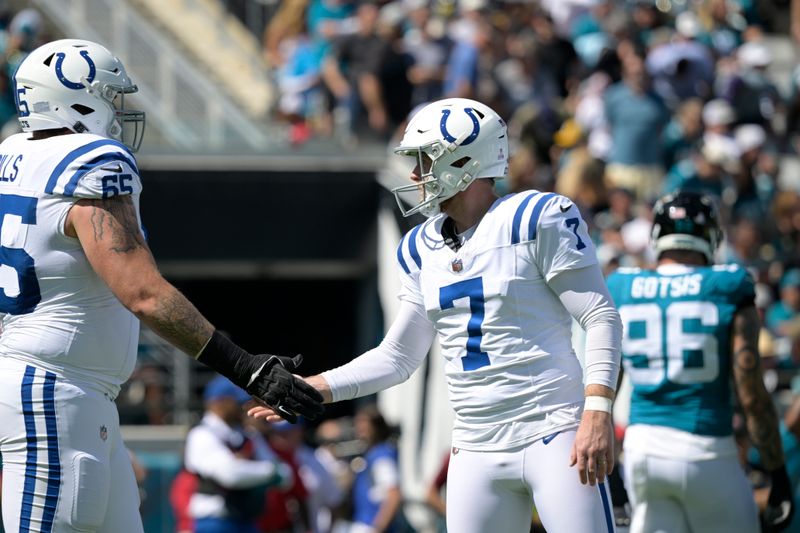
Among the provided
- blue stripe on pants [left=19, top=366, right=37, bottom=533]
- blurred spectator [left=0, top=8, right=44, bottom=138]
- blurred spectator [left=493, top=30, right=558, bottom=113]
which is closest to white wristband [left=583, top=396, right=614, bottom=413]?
blue stripe on pants [left=19, top=366, right=37, bottom=533]

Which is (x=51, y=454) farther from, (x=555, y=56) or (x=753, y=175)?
(x=555, y=56)

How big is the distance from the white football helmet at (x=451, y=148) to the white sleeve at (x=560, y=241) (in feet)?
1.10

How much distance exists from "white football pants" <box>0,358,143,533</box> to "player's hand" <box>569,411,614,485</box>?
146 centimetres

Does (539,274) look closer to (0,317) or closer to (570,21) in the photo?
(0,317)

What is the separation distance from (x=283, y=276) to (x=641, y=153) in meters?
4.13

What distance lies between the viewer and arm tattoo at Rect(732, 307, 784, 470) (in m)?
5.83

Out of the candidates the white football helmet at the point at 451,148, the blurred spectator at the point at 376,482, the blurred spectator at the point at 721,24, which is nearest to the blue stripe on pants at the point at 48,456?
the white football helmet at the point at 451,148

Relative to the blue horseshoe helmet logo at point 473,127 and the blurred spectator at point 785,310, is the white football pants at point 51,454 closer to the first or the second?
the blue horseshoe helmet logo at point 473,127

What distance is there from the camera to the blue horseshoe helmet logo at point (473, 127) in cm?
503

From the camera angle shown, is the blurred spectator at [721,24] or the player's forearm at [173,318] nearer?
the player's forearm at [173,318]

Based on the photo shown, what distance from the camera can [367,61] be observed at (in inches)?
513

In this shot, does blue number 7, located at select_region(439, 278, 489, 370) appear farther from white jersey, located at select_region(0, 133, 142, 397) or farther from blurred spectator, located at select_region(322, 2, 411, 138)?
blurred spectator, located at select_region(322, 2, 411, 138)

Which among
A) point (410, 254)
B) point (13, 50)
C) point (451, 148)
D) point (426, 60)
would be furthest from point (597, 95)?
point (451, 148)

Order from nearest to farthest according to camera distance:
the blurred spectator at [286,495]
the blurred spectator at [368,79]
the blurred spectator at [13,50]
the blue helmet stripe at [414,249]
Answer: the blue helmet stripe at [414,249], the blurred spectator at [286,495], the blurred spectator at [13,50], the blurred spectator at [368,79]
